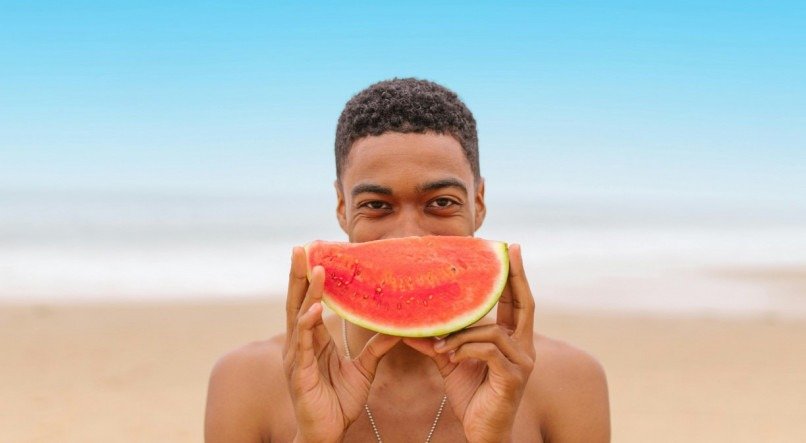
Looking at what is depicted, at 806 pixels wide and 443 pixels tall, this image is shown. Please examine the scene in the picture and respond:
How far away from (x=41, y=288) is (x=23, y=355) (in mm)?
4398

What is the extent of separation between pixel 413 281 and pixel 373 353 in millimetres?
260

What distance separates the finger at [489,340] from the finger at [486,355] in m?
0.01

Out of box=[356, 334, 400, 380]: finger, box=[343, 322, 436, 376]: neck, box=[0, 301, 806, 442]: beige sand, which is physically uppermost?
box=[356, 334, 400, 380]: finger

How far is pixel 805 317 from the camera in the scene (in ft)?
34.3

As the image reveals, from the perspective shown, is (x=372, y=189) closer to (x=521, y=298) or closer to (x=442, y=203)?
(x=442, y=203)

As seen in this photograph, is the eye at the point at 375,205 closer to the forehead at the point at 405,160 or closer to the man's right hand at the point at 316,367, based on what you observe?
the forehead at the point at 405,160

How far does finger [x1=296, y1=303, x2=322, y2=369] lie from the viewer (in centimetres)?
201

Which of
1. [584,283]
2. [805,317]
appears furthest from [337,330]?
[584,283]

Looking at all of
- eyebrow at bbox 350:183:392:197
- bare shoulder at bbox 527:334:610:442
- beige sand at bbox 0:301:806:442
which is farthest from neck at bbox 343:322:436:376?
beige sand at bbox 0:301:806:442

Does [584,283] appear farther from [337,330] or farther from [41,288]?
[337,330]

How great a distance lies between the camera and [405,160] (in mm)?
2420

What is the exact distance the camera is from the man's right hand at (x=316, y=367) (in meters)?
2.05

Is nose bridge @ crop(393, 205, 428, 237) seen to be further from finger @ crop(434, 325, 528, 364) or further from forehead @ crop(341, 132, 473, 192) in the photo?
finger @ crop(434, 325, 528, 364)

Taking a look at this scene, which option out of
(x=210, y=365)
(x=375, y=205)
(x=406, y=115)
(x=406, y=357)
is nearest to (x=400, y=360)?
(x=406, y=357)
